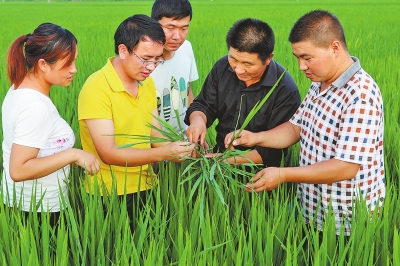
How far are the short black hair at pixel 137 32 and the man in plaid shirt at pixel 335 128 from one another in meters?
0.46

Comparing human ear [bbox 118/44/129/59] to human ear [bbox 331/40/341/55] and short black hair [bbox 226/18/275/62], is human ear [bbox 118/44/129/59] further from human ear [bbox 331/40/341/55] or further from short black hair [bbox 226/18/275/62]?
human ear [bbox 331/40/341/55]

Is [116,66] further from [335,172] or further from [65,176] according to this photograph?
[335,172]

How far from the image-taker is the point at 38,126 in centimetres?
150

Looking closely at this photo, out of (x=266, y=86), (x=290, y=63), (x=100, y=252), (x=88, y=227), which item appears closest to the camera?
(x=100, y=252)

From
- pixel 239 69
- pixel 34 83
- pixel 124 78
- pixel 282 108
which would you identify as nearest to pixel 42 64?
pixel 34 83

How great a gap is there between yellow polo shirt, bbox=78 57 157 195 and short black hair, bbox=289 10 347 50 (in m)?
0.60

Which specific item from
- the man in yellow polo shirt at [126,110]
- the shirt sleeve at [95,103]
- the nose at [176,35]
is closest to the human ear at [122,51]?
the man in yellow polo shirt at [126,110]

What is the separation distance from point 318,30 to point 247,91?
18.3 inches

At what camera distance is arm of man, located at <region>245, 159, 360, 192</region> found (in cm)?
156

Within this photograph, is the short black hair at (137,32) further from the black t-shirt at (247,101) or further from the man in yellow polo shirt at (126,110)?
the black t-shirt at (247,101)

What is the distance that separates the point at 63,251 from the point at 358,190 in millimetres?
959

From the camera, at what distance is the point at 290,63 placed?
4.50 meters

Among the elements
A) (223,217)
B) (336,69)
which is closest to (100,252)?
(223,217)

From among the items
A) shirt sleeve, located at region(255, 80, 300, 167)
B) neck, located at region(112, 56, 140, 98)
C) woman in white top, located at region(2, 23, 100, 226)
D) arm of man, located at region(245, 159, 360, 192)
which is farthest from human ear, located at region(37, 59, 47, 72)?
shirt sleeve, located at region(255, 80, 300, 167)
